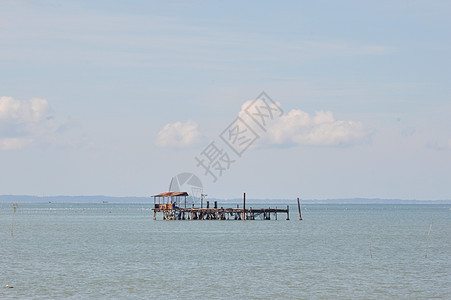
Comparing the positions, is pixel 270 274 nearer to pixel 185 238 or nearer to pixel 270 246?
pixel 270 246

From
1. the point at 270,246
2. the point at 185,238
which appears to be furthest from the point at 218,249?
the point at 185,238

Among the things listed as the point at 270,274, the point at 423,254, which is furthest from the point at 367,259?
the point at 270,274

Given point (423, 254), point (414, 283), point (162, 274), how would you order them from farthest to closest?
point (423, 254) → point (162, 274) → point (414, 283)

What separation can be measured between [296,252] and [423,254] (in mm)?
11484

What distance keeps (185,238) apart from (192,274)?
109 feet

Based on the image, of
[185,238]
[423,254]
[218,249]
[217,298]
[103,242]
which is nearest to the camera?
[217,298]

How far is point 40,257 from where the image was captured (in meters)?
54.9

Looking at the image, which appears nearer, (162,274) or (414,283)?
(414,283)

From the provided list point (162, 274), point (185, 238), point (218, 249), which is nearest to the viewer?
point (162, 274)

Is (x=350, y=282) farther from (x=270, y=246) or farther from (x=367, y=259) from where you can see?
(x=270, y=246)

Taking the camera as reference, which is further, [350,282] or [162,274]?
[162,274]

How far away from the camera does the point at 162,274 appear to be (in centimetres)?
4350

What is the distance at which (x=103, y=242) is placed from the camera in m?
71.7

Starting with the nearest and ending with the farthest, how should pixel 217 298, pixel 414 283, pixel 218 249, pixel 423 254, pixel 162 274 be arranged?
1. pixel 217 298
2. pixel 414 283
3. pixel 162 274
4. pixel 423 254
5. pixel 218 249
